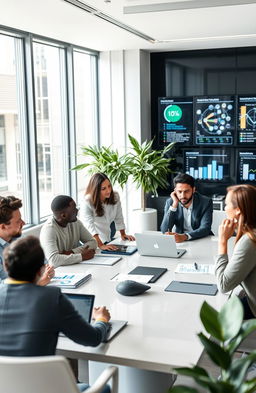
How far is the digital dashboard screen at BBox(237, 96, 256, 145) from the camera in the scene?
7.10 meters

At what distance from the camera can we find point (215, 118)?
7.32 metres

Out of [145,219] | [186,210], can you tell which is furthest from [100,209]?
[145,219]

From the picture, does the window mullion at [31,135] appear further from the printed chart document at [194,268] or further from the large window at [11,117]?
the printed chart document at [194,268]

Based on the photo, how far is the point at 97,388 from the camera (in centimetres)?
213

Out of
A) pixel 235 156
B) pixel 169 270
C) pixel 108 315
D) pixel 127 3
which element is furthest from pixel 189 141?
pixel 108 315

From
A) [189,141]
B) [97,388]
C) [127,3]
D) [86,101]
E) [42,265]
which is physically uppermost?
[127,3]

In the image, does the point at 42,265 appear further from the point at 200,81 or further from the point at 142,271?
the point at 200,81

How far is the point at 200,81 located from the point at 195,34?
1.57 m

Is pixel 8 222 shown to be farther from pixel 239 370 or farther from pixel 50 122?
pixel 50 122

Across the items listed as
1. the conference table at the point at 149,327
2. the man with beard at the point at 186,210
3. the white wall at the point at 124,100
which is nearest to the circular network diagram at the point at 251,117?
the white wall at the point at 124,100

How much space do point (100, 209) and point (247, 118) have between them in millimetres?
3079

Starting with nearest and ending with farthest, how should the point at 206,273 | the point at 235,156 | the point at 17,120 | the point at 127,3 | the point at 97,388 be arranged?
1. the point at 97,388
2. the point at 206,273
3. the point at 127,3
4. the point at 17,120
5. the point at 235,156

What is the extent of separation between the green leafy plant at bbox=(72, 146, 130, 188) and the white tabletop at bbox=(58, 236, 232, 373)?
3.08 m

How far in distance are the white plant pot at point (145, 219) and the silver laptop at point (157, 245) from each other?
10.5ft
